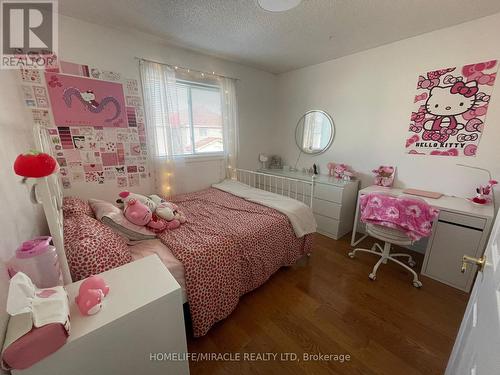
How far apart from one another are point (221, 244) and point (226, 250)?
2.3 inches

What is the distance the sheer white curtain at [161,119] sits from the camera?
Answer: 2.30 m

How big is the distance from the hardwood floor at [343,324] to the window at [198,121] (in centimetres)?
193

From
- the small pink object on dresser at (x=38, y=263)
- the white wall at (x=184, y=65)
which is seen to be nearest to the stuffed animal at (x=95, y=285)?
the small pink object on dresser at (x=38, y=263)

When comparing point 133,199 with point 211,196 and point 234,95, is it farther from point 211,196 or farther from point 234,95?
point 234,95

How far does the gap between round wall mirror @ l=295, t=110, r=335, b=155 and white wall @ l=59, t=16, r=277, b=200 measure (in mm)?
609

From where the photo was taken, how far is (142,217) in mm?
1577

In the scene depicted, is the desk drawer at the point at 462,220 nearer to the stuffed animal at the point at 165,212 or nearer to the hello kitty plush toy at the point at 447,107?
the hello kitty plush toy at the point at 447,107

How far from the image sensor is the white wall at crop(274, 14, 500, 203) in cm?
190

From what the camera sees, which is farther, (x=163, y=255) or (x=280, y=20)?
(x=280, y=20)

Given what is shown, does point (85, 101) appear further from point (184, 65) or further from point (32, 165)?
point (32, 165)

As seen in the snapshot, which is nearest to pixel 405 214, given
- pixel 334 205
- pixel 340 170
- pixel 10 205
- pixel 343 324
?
pixel 334 205

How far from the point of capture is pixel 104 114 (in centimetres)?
207

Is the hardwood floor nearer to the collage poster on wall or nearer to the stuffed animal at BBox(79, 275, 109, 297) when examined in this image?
the stuffed animal at BBox(79, 275, 109, 297)

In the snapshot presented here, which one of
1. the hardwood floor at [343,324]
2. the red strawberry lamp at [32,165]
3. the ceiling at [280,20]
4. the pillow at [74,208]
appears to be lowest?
the hardwood floor at [343,324]
